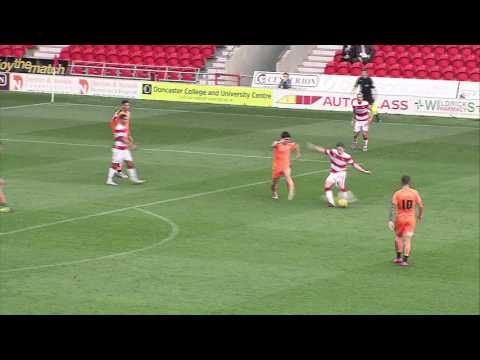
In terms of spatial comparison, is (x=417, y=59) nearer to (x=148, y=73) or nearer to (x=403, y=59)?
(x=403, y=59)

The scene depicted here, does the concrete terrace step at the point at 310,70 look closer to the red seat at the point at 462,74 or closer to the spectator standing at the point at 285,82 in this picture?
the spectator standing at the point at 285,82

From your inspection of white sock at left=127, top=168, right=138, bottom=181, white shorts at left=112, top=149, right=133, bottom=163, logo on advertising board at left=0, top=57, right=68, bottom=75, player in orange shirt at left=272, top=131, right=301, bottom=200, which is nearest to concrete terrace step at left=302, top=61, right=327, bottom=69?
logo on advertising board at left=0, top=57, right=68, bottom=75

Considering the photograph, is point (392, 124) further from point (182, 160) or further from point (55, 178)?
point (55, 178)

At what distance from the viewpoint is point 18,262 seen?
19766 millimetres

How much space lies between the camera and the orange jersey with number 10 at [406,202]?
19.7 metres

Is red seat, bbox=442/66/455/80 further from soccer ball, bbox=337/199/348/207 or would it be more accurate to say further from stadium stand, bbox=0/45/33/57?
soccer ball, bbox=337/199/348/207

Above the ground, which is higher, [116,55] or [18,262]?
[116,55]

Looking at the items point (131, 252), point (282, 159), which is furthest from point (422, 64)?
point (131, 252)

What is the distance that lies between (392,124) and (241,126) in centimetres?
676

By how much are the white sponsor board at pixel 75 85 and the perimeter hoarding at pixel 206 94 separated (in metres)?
0.88

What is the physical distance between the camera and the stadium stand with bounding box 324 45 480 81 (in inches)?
2005

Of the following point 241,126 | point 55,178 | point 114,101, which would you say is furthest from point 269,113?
point 55,178

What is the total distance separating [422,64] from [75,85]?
A: 1876 cm

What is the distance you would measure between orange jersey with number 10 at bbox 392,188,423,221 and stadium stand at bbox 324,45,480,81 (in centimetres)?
3148
